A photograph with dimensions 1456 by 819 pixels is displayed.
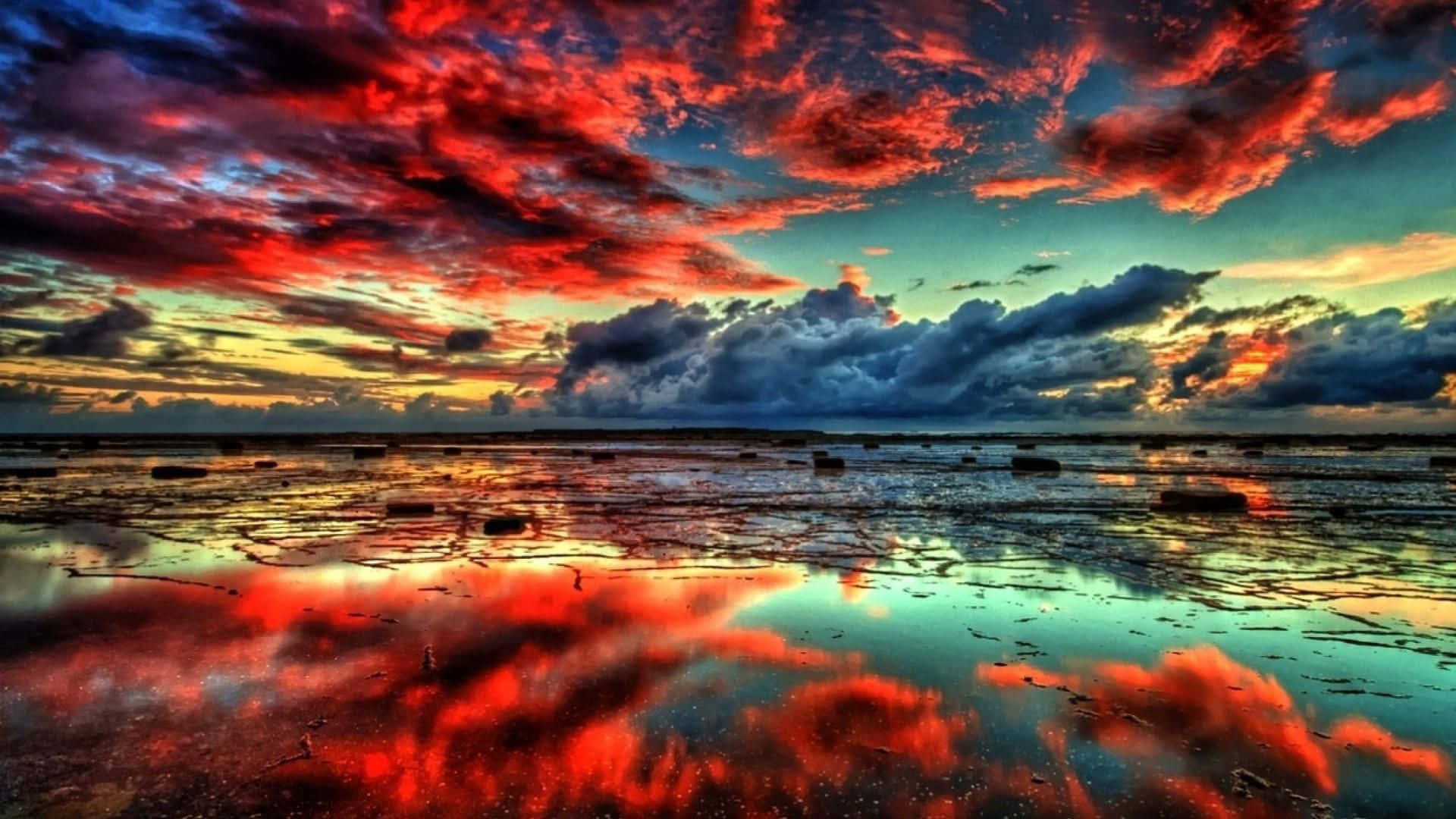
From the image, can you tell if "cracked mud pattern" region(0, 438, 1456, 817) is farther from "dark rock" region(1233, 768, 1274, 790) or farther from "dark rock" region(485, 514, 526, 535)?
"dark rock" region(485, 514, 526, 535)

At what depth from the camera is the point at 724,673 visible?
7.12 meters

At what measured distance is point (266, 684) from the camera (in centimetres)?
682

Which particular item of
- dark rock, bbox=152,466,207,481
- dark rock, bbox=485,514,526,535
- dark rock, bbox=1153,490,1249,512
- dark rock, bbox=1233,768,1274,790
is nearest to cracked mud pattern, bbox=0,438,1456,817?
dark rock, bbox=1233,768,1274,790

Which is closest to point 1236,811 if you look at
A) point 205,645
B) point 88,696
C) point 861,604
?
point 861,604

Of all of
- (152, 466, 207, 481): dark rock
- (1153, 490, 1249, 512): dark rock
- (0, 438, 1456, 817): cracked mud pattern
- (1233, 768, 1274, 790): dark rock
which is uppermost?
(1153, 490, 1249, 512): dark rock

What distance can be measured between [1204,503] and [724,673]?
2180 centimetres

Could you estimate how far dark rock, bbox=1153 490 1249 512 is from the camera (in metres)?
22.4

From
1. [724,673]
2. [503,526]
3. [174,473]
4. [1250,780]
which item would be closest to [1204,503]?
[1250,780]

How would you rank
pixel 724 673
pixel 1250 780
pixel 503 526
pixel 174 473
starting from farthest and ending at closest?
pixel 174 473 → pixel 503 526 → pixel 724 673 → pixel 1250 780

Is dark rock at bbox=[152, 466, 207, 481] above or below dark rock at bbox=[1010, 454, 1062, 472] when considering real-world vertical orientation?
below

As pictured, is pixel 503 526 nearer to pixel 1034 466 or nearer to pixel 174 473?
pixel 174 473

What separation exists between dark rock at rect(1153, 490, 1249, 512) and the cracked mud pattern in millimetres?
5195

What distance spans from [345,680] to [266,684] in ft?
2.37

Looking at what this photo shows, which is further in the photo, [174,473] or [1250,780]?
[174,473]
